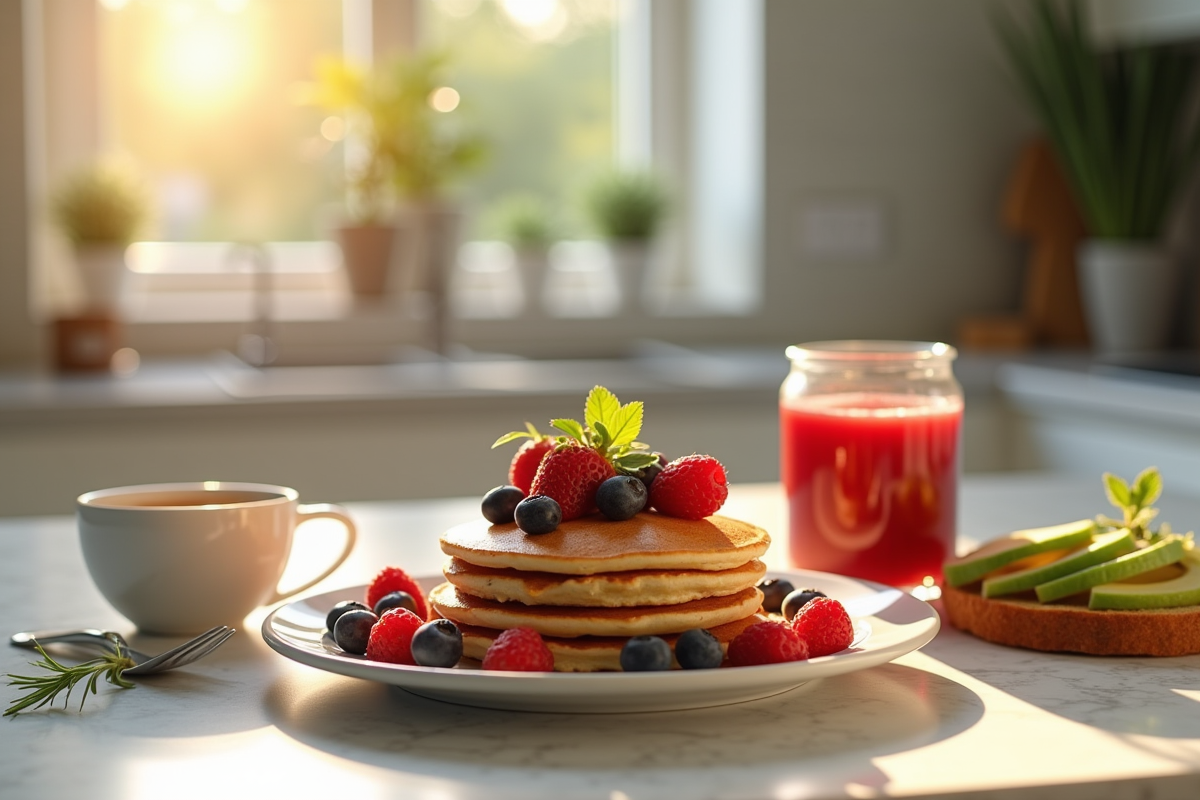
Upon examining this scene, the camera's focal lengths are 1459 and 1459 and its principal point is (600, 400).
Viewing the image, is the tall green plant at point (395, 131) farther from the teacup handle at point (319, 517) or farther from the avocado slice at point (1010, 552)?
the avocado slice at point (1010, 552)

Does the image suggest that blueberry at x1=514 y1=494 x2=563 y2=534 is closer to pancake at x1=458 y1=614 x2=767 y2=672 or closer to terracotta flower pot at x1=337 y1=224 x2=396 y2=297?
pancake at x1=458 y1=614 x2=767 y2=672

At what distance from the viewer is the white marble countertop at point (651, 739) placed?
27.5 inches

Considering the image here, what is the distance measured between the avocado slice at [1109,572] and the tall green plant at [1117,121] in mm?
2253

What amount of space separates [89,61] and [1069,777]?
2.99 m

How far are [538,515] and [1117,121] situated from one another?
8.78 feet

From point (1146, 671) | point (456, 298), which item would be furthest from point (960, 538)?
point (456, 298)

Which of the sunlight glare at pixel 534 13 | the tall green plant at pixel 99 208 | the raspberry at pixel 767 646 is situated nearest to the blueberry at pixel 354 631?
the raspberry at pixel 767 646

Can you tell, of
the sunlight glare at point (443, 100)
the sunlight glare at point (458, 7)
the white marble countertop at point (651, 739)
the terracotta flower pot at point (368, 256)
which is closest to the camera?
the white marble countertop at point (651, 739)

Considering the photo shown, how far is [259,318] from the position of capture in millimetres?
2969

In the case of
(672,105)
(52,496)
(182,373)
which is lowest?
(52,496)

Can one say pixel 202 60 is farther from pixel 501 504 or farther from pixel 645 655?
pixel 645 655

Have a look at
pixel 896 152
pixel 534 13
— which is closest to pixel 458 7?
pixel 534 13

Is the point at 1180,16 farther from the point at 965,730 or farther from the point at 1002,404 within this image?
the point at 965,730

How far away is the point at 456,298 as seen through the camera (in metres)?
3.25
